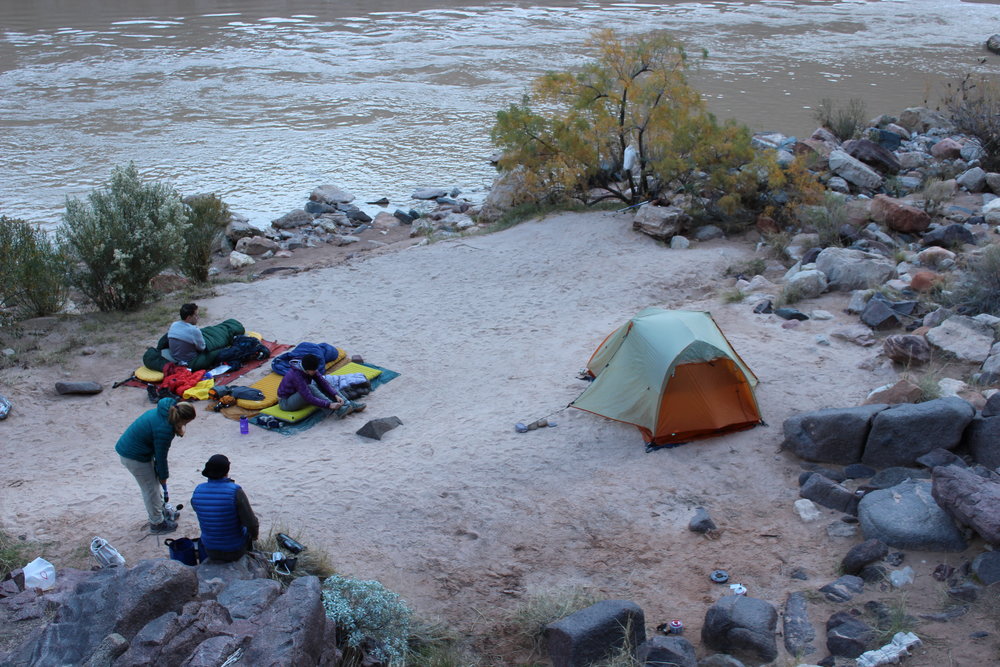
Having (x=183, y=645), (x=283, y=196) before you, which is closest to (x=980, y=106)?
(x=283, y=196)

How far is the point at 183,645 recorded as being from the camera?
5133mm

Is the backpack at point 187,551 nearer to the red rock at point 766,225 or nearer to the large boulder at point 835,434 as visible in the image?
the large boulder at point 835,434

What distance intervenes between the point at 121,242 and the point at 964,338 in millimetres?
11252

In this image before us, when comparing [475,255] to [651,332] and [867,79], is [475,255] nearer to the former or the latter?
[651,332]

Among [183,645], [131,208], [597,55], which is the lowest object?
[183,645]

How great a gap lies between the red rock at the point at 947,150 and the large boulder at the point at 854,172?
2788 mm

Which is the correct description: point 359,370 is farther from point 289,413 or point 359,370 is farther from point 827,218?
point 827,218

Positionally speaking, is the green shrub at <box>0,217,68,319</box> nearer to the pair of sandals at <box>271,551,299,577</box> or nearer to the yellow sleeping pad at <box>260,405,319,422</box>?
the yellow sleeping pad at <box>260,405,319,422</box>

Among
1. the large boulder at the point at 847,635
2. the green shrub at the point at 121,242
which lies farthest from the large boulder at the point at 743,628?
the green shrub at the point at 121,242

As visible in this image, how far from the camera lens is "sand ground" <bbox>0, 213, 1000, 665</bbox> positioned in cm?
701

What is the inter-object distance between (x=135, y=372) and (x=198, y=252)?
4080 mm

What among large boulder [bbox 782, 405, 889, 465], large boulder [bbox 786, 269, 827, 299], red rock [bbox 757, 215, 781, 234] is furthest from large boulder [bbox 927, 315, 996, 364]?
red rock [bbox 757, 215, 781, 234]

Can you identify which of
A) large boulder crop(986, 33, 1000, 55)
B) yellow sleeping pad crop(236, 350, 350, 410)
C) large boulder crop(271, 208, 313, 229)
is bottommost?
yellow sleeping pad crop(236, 350, 350, 410)

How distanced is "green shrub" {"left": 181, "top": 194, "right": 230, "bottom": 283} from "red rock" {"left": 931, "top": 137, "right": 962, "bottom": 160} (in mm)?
15223
